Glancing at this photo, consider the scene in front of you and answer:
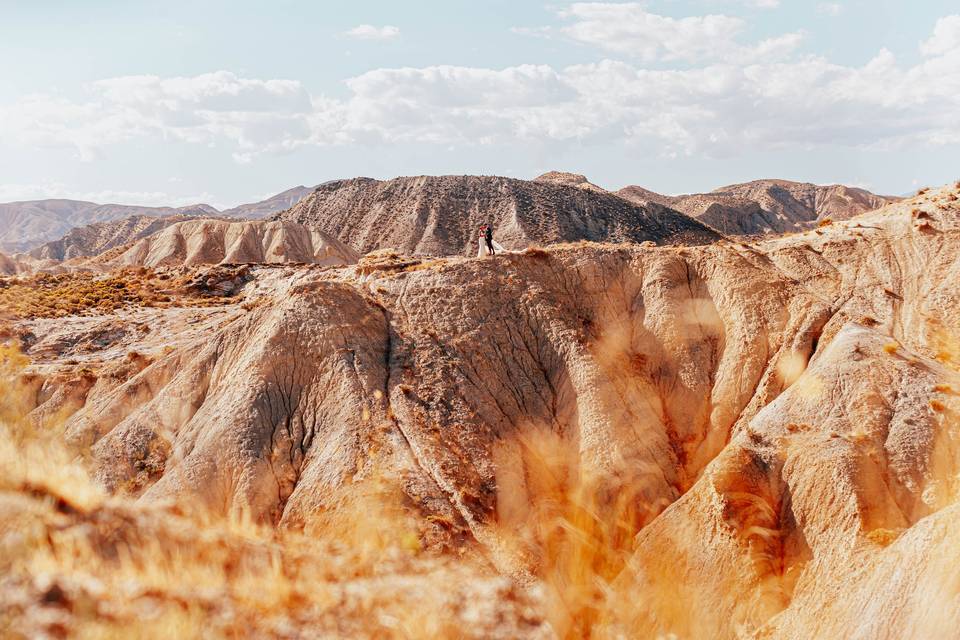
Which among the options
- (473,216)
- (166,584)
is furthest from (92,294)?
(473,216)

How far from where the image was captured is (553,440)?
2072 centimetres

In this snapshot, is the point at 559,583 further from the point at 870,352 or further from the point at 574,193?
the point at 574,193

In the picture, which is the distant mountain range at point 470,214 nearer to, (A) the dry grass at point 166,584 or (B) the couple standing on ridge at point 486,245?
(B) the couple standing on ridge at point 486,245

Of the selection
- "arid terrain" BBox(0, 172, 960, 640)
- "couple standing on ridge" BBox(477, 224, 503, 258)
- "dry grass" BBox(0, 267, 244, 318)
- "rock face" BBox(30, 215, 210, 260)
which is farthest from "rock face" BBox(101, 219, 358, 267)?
"rock face" BBox(30, 215, 210, 260)

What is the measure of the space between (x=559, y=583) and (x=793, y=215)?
174414 millimetres

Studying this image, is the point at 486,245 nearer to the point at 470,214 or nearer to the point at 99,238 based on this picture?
the point at 470,214

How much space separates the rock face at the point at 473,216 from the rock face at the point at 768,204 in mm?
33034

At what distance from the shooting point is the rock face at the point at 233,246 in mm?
73188

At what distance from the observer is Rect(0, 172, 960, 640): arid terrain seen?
11875mm

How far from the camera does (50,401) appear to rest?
73.7ft

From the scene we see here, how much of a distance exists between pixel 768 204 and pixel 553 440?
171m

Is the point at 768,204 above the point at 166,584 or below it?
above

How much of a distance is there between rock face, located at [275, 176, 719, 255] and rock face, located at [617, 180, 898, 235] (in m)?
33.0

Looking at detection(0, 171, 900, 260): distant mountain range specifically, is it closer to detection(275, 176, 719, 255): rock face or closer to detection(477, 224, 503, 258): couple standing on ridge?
detection(275, 176, 719, 255): rock face
